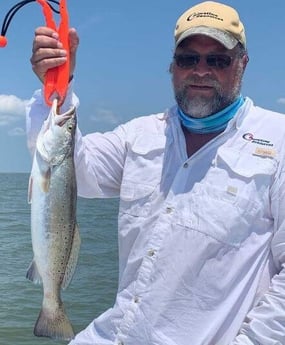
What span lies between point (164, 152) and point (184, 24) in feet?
2.50

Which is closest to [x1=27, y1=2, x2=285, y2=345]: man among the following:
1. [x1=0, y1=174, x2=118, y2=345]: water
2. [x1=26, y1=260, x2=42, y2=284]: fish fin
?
[x1=26, y1=260, x2=42, y2=284]: fish fin

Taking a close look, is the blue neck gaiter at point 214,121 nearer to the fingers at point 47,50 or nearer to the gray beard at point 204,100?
the gray beard at point 204,100

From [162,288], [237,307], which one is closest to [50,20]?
[162,288]

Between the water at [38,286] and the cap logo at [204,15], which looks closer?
the cap logo at [204,15]

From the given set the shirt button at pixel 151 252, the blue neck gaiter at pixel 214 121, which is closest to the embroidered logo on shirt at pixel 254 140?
the blue neck gaiter at pixel 214 121

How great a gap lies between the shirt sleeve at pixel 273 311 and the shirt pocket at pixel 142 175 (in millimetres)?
714

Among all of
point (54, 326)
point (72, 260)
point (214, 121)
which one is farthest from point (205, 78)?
point (54, 326)

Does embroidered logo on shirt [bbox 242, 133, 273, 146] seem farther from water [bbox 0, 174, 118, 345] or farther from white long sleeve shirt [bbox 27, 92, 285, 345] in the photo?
water [bbox 0, 174, 118, 345]

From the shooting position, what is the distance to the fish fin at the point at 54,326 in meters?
3.48

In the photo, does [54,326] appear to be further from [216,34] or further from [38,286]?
[38,286]

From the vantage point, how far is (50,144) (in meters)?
3.36

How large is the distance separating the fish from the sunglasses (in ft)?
2.34

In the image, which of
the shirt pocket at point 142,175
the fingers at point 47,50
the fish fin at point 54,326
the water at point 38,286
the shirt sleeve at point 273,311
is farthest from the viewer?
the water at point 38,286

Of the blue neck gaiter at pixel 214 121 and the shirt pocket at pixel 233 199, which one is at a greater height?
the blue neck gaiter at pixel 214 121
